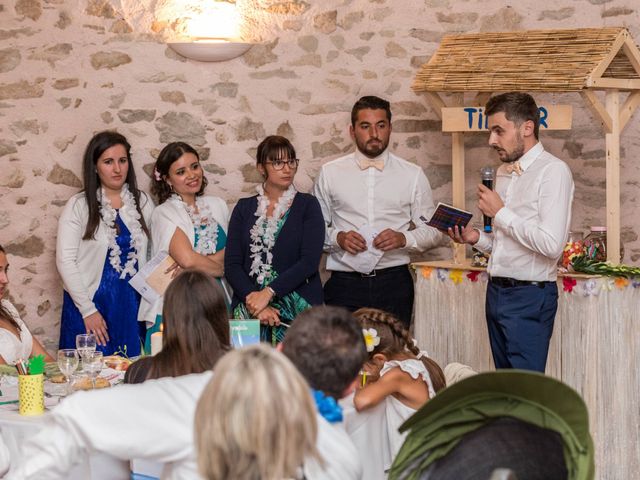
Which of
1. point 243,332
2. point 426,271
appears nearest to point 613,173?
point 426,271

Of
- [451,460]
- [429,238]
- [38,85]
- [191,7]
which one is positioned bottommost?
[451,460]

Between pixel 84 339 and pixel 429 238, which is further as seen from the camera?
pixel 429 238

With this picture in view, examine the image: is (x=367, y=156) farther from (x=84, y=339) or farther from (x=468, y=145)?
(x=84, y=339)

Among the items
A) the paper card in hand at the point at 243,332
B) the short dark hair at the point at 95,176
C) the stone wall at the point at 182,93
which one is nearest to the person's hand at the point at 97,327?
the short dark hair at the point at 95,176

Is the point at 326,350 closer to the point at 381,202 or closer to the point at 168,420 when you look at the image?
the point at 168,420

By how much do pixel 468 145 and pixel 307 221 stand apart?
1.11m

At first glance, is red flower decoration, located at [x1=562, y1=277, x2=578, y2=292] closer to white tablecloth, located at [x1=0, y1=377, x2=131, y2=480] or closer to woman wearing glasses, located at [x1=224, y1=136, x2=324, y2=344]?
woman wearing glasses, located at [x1=224, y1=136, x2=324, y2=344]

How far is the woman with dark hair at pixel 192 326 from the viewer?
267 cm

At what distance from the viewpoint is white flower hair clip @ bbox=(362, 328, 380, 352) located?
3.44 metres

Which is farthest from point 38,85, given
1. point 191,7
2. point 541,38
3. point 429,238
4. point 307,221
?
point 541,38

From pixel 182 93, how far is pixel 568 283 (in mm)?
2406

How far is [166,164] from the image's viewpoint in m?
5.11

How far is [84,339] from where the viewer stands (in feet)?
11.8

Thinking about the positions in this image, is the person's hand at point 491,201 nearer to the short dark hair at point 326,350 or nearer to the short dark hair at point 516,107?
the short dark hair at point 516,107
